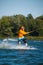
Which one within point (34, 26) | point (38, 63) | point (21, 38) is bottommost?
point (38, 63)

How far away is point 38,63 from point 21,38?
1064cm

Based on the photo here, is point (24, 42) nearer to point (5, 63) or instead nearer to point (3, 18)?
point (5, 63)

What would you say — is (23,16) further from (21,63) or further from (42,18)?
(21,63)

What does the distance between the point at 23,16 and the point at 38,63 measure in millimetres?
98701

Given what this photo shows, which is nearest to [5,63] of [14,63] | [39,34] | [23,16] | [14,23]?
[14,63]

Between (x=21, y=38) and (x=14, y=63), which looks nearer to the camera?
(x=14, y=63)

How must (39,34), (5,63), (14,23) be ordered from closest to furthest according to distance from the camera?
1. (5,63)
2. (39,34)
3. (14,23)

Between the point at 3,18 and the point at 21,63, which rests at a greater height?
the point at 3,18

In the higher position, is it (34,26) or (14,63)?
(34,26)

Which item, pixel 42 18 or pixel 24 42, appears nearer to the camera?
pixel 24 42

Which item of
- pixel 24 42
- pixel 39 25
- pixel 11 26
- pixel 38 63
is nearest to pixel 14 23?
pixel 11 26

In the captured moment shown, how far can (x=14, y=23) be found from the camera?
96562 millimetres

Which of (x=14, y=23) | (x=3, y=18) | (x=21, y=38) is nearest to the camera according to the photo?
(x=21, y=38)

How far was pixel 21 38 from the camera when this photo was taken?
24516 mm
